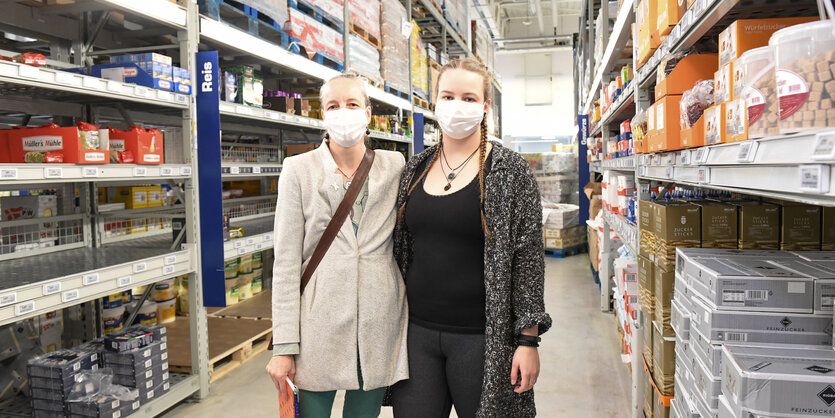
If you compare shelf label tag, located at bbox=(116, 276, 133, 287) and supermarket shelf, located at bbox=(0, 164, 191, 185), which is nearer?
supermarket shelf, located at bbox=(0, 164, 191, 185)

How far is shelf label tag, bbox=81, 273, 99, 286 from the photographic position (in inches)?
108

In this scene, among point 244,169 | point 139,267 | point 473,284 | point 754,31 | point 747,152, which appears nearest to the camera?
point 747,152

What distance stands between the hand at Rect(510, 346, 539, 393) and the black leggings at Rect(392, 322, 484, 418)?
96 mm

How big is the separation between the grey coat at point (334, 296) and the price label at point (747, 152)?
101cm

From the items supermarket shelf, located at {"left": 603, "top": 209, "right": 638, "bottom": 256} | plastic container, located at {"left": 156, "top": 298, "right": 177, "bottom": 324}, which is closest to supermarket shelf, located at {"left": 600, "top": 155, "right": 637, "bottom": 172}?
supermarket shelf, located at {"left": 603, "top": 209, "right": 638, "bottom": 256}

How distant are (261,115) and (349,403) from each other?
2.69m

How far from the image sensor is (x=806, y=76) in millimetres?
1080

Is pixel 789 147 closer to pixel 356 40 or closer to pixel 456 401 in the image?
pixel 456 401

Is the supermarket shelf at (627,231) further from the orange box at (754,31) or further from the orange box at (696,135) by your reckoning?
the orange box at (754,31)

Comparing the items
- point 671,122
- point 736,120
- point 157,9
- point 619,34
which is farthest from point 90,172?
point 619,34

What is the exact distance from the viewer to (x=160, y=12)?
3119 mm

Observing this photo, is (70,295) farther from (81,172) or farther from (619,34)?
(619,34)

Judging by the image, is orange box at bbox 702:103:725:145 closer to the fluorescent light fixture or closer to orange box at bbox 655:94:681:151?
orange box at bbox 655:94:681:151

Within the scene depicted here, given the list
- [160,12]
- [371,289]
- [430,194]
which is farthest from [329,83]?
[160,12]
